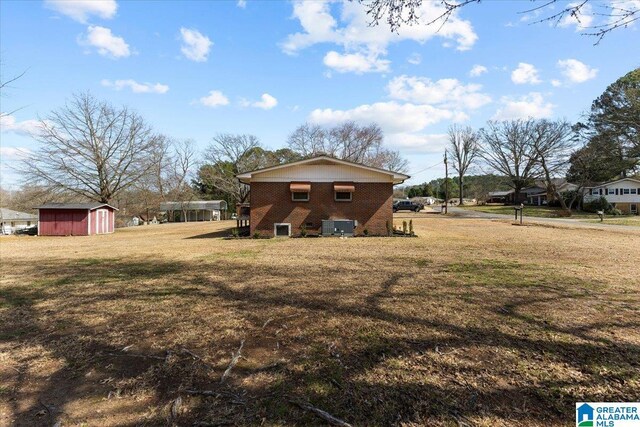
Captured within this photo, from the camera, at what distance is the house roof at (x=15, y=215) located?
43.8m

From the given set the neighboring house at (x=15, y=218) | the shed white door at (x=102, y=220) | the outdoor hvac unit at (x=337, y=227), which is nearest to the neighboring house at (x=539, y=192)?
the outdoor hvac unit at (x=337, y=227)

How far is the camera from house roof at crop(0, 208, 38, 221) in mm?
43787

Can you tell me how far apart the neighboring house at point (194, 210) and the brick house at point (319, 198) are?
34590mm

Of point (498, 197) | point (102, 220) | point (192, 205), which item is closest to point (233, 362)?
point (102, 220)

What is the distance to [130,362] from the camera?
308 centimetres

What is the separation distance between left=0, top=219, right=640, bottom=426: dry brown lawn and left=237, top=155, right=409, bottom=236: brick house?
30.9ft

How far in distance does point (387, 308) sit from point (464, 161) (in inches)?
2222

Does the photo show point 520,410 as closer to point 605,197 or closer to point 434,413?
point 434,413

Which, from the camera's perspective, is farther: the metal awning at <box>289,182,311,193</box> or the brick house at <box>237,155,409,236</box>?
the brick house at <box>237,155,409,236</box>

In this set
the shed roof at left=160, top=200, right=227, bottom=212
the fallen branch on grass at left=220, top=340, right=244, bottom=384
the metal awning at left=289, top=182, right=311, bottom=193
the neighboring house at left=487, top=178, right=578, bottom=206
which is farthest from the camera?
the neighboring house at left=487, top=178, right=578, bottom=206

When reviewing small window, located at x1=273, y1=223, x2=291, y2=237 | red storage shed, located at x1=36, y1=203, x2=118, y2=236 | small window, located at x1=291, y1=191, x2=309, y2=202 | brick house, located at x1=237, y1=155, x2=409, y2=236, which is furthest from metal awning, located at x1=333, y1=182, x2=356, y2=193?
red storage shed, located at x1=36, y1=203, x2=118, y2=236

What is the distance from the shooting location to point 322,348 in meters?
3.27

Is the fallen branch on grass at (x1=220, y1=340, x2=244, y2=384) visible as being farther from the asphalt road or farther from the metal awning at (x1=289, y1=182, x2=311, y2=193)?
the asphalt road

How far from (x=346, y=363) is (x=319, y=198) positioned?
13289mm
